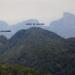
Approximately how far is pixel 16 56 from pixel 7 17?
0.94 m

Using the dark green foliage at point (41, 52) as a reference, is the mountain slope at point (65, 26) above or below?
above

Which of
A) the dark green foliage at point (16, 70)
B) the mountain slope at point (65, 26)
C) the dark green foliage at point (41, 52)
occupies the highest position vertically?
the mountain slope at point (65, 26)

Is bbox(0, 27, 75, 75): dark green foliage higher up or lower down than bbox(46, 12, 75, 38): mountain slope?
lower down

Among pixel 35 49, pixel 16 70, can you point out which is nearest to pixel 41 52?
pixel 35 49

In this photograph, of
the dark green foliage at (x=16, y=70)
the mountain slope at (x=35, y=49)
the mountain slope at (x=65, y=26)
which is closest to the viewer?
the dark green foliage at (x=16, y=70)

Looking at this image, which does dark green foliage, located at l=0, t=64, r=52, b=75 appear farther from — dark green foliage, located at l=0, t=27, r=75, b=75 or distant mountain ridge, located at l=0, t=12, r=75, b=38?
distant mountain ridge, located at l=0, t=12, r=75, b=38

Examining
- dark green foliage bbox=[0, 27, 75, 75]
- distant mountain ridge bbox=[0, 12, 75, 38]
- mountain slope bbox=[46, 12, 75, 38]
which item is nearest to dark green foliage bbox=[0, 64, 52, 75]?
dark green foliage bbox=[0, 27, 75, 75]

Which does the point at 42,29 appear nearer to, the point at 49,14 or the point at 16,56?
the point at 49,14

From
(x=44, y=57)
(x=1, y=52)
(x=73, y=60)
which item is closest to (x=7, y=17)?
(x=1, y=52)

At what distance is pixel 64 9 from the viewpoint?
508cm

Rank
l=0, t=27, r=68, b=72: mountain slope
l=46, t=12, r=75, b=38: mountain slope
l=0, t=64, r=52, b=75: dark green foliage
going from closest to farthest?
1. l=0, t=64, r=52, b=75: dark green foliage
2. l=0, t=27, r=68, b=72: mountain slope
3. l=46, t=12, r=75, b=38: mountain slope

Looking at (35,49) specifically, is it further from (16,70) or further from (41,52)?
(16,70)

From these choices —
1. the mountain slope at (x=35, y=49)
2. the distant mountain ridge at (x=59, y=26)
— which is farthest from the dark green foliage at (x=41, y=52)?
the distant mountain ridge at (x=59, y=26)

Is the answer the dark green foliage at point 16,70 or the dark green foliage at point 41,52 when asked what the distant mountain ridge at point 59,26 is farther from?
the dark green foliage at point 16,70
